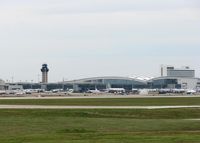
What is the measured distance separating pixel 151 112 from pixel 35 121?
20.0 metres

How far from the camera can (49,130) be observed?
3925 cm

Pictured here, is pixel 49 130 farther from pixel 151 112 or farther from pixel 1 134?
pixel 151 112

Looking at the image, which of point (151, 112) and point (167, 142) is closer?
point (167, 142)

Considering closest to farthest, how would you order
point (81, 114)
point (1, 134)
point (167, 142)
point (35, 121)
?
point (167, 142), point (1, 134), point (35, 121), point (81, 114)

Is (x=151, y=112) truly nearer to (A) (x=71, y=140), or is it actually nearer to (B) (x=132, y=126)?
(B) (x=132, y=126)

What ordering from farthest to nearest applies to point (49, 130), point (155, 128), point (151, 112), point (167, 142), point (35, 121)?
point (151, 112), point (35, 121), point (155, 128), point (49, 130), point (167, 142)

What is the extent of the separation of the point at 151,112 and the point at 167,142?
1251 inches

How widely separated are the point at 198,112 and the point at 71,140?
34.6 meters

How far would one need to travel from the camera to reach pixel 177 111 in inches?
2496

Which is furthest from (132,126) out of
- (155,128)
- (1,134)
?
(1,134)

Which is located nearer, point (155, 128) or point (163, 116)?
point (155, 128)

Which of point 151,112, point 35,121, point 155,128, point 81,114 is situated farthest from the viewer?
point 151,112

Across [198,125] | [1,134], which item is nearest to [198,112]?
[198,125]

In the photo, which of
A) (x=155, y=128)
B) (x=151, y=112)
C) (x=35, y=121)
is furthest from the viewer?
(x=151, y=112)
